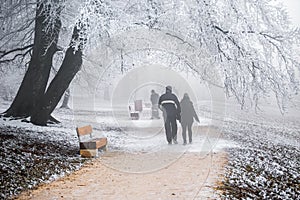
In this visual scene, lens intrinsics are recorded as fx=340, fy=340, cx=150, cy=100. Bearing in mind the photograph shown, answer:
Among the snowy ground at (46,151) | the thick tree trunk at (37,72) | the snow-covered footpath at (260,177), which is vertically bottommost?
the snow-covered footpath at (260,177)

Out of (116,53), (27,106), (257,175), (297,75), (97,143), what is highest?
(116,53)

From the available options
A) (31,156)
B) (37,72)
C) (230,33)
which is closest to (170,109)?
Result: (230,33)

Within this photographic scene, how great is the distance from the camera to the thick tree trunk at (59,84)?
1165cm

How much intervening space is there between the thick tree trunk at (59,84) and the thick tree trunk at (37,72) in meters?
0.48

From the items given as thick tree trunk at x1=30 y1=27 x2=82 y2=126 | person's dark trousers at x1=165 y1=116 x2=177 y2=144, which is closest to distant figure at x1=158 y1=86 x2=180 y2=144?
person's dark trousers at x1=165 y1=116 x2=177 y2=144

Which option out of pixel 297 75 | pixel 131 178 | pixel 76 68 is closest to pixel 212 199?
pixel 131 178

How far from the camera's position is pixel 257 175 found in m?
8.04

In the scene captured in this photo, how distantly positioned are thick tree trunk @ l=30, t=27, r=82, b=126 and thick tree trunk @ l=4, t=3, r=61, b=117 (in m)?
0.48

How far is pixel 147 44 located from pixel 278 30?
4927 millimetres

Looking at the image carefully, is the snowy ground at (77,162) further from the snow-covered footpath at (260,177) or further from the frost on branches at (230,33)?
the frost on branches at (230,33)

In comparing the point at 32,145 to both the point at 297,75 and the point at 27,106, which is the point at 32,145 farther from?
the point at 297,75

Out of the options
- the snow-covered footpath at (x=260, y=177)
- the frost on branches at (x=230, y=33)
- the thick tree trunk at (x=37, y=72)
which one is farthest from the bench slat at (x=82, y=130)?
the snow-covered footpath at (x=260, y=177)

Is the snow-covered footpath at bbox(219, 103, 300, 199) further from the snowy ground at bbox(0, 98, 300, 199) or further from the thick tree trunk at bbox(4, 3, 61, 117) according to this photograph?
the thick tree trunk at bbox(4, 3, 61, 117)

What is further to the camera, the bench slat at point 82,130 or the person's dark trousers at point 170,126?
the person's dark trousers at point 170,126
